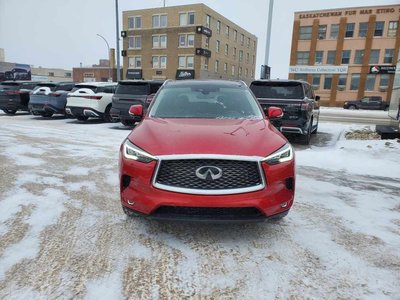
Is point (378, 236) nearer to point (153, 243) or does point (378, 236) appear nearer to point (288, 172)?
point (288, 172)

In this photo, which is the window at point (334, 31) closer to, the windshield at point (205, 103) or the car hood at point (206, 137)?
the windshield at point (205, 103)

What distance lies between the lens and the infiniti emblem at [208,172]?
302 cm

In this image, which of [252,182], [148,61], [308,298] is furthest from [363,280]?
[148,61]

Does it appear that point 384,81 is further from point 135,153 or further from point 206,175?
point 135,153

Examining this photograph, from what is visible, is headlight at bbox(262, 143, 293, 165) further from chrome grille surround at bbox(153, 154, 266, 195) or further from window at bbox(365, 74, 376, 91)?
window at bbox(365, 74, 376, 91)

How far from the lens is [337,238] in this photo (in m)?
3.53

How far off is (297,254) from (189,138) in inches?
62.1

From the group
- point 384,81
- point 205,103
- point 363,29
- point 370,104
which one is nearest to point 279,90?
point 205,103

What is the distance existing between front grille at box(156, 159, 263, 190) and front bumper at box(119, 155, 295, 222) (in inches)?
3.4

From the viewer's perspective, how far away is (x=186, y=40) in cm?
4594

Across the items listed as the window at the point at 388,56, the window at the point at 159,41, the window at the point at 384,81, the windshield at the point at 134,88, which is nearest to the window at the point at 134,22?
the window at the point at 159,41

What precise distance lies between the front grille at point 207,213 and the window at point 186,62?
44.3m

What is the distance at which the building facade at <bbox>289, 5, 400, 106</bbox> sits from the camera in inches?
1570

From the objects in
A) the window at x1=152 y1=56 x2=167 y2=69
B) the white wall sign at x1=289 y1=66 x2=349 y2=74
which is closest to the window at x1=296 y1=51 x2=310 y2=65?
the white wall sign at x1=289 y1=66 x2=349 y2=74
